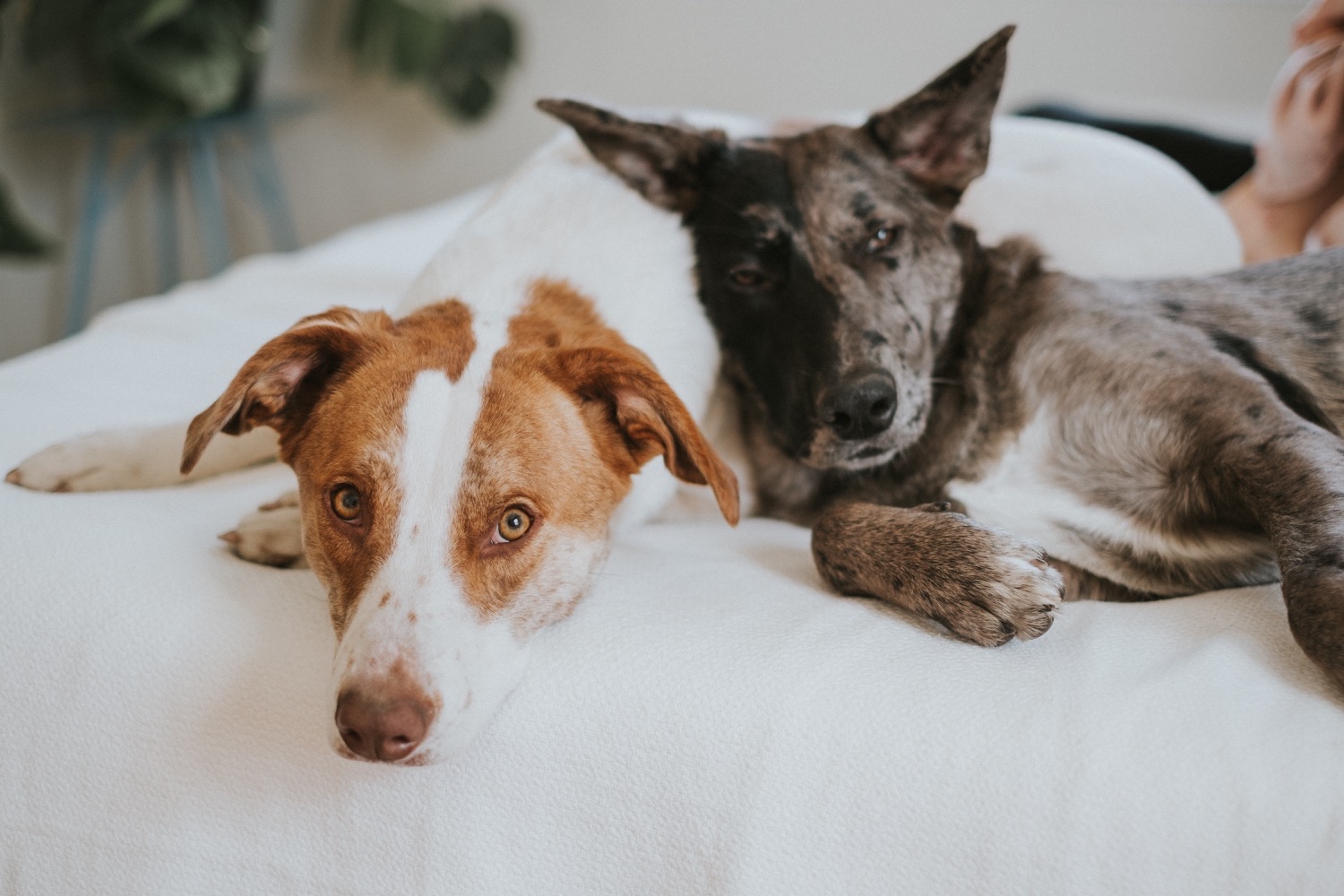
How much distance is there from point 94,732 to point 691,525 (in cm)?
118

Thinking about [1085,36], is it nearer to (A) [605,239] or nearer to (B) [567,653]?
(A) [605,239]

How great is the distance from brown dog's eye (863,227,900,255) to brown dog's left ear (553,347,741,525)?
722 mm

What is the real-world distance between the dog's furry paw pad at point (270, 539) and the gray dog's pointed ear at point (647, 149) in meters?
1.12

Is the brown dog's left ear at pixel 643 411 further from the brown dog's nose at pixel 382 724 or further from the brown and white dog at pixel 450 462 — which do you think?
the brown dog's nose at pixel 382 724

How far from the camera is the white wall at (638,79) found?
4.74m

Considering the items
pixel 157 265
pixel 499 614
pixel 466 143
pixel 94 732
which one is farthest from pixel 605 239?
pixel 157 265

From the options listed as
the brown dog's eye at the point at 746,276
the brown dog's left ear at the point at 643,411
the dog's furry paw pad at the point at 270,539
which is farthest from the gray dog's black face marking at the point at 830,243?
the dog's furry paw pad at the point at 270,539

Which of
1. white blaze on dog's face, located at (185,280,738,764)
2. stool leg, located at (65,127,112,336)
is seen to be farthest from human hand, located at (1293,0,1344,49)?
stool leg, located at (65,127,112,336)

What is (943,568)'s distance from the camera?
1552mm

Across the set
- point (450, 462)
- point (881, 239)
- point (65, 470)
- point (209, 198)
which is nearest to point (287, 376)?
point (450, 462)

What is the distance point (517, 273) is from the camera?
78.0 inches

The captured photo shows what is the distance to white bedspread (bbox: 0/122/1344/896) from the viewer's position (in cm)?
120

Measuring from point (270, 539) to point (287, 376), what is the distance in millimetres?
322

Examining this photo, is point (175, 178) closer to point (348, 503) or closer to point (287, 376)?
point (287, 376)
